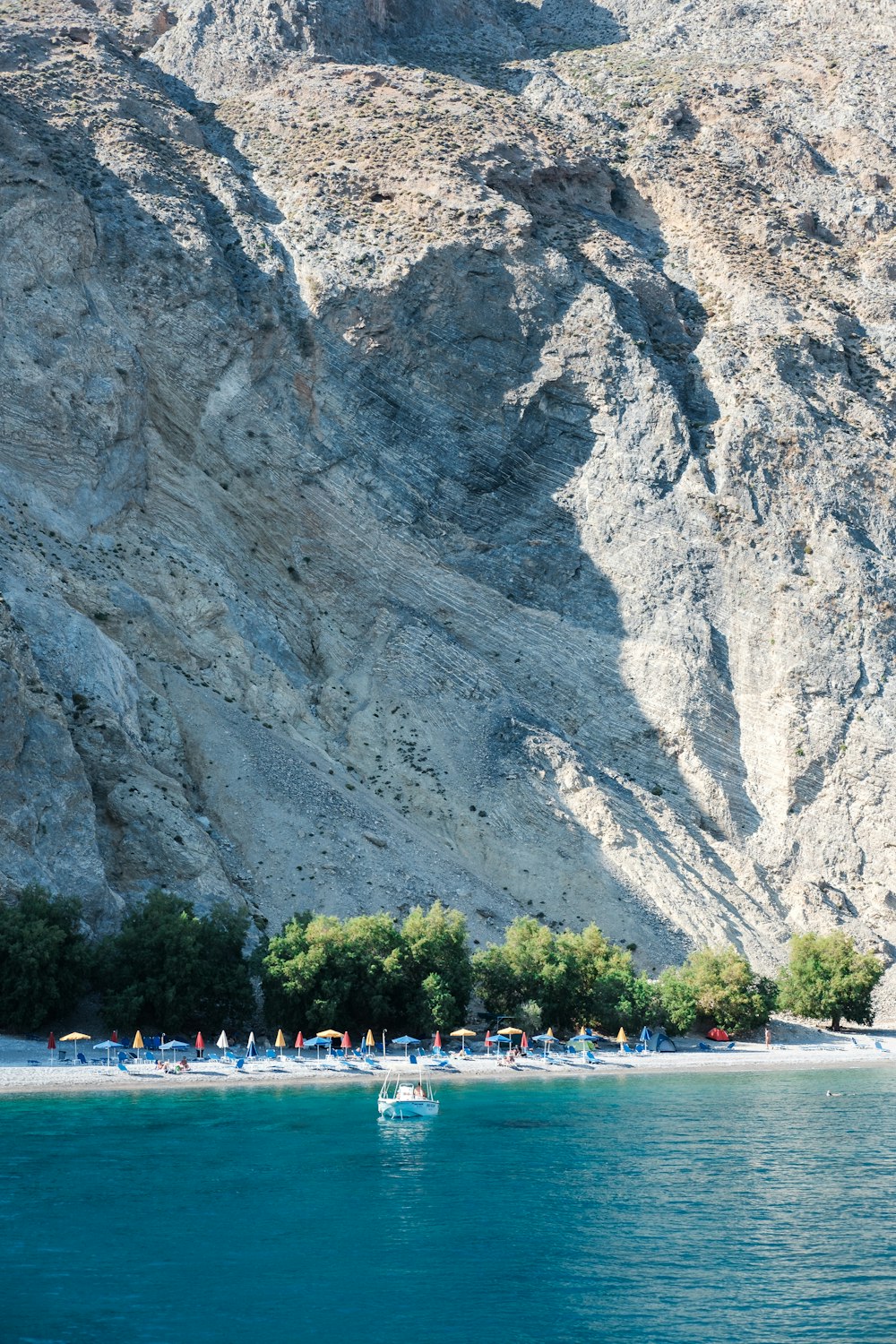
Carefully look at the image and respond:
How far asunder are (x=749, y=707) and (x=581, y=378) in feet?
63.3

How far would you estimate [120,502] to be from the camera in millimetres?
68688

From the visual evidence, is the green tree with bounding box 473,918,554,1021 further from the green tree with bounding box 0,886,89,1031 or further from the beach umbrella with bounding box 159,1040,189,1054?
the green tree with bounding box 0,886,89,1031

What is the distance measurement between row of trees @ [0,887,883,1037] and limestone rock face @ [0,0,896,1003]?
3.42m

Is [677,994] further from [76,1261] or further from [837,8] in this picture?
[837,8]

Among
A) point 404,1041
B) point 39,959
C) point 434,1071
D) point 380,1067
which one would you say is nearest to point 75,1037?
point 39,959

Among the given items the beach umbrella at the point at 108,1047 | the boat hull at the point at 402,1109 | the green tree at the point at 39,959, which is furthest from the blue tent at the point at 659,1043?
the green tree at the point at 39,959

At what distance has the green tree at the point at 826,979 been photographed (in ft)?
195

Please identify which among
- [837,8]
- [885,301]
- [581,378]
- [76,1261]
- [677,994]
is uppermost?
[837,8]

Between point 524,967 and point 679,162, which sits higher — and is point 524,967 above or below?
below

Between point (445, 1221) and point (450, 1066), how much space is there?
1925 centimetres

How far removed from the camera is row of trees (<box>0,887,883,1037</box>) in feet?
157

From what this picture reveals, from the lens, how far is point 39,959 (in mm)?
45906

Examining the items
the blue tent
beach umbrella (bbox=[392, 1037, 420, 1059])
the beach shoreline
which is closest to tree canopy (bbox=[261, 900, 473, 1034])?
beach umbrella (bbox=[392, 1037, 420, 1059])

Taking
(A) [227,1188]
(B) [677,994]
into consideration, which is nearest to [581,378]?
(B) [677,994]
